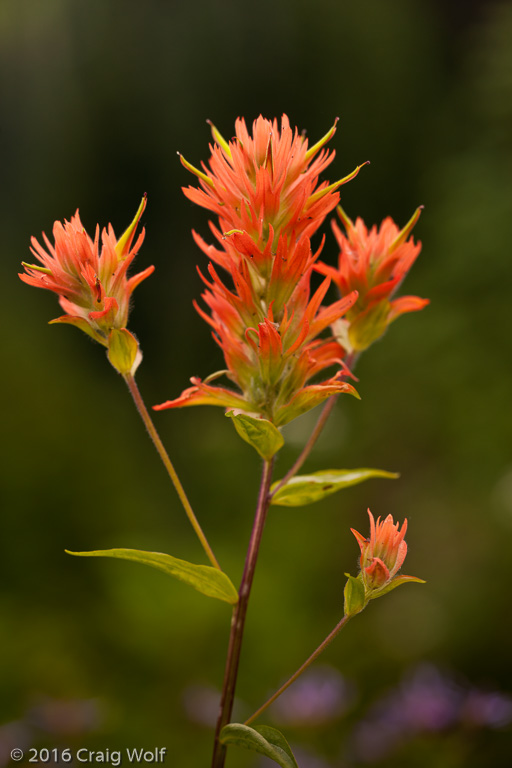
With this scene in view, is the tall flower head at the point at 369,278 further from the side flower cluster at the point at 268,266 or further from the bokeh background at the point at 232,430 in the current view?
the bokeh background at the point at 232,430

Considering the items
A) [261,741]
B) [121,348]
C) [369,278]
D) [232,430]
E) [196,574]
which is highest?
[232,430]

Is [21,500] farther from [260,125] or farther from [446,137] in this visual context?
[446,137]

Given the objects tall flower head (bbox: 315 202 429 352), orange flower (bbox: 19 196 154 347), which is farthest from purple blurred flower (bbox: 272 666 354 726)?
orange flower (bbox: 19 196 154 347)

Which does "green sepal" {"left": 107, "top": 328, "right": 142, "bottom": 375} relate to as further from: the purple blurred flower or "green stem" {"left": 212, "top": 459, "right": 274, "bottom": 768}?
the purple blurred flower

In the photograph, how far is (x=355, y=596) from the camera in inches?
19.8

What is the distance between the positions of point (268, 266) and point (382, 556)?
249 millimetres

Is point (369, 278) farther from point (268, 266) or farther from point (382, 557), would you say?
point (382, 557)

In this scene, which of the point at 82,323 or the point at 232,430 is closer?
the point at 82,323

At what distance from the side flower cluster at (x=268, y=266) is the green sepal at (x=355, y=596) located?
0.14 metres

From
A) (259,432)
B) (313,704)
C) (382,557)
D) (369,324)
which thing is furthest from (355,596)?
(313,704)

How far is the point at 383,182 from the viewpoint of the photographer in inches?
161

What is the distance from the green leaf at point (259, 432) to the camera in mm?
508

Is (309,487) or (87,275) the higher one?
(87,275)

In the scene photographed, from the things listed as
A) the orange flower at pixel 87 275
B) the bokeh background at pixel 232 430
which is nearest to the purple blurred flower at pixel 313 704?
the bokeh background at pixel 232 430
